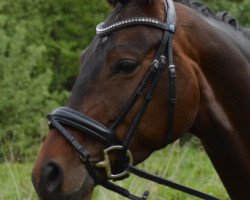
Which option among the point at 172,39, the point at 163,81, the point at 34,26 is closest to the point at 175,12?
the point at 172,39

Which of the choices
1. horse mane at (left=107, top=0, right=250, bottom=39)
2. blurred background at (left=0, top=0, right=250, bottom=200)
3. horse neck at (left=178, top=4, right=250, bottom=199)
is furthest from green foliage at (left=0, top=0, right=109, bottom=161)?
horse neck at (left=178, top=4, right=250, bottom=199)

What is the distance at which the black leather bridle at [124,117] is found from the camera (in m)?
3.03

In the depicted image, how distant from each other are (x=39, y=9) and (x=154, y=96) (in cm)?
2262

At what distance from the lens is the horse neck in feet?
11.0

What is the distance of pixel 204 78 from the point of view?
11.0ft

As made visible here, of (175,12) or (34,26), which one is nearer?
(175,12)

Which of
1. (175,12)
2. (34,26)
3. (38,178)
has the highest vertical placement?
(175,12)

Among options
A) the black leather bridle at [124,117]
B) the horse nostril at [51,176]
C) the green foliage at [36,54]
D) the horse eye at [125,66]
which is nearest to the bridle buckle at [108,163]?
the black leather bridle at [124,117]

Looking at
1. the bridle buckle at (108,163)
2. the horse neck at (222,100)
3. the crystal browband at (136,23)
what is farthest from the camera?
the horse neck at (222,100)

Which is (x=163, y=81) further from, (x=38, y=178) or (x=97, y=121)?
(x=38, y=178)

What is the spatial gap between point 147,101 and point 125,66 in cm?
20

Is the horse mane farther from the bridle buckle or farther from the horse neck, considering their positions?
the bridle buckle

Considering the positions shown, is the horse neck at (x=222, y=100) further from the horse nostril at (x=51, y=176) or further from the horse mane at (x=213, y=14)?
the horse nostril at (x=51, y=176)

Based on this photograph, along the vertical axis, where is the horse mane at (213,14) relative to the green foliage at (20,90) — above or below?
above
